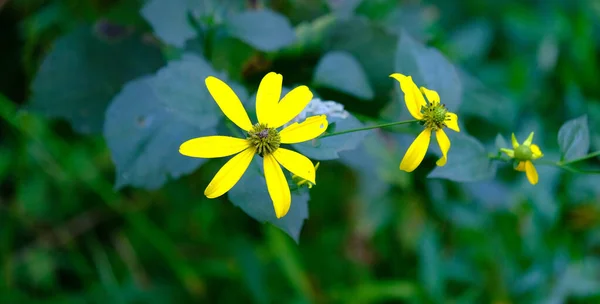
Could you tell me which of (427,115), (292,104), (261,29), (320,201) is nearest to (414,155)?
(427,115)

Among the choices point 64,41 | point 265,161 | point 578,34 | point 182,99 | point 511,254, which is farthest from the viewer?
point 578,34

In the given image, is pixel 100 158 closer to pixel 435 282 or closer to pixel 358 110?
pixel 358 110

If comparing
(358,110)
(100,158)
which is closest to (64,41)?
(100,158)

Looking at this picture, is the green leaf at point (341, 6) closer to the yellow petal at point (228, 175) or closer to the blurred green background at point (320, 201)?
the blurred green background at point (320, 201)

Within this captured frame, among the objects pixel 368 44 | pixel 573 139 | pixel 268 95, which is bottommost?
pixel 268 95

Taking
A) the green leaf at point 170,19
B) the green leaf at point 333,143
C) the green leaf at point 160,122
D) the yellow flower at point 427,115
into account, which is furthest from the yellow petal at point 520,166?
the green leaf at point 170,19

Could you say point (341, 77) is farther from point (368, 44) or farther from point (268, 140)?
point (268, 140)
